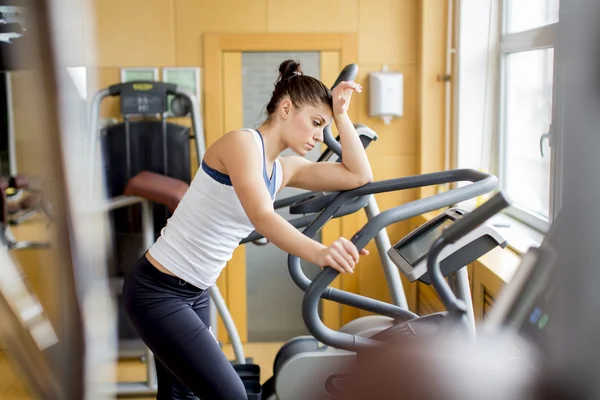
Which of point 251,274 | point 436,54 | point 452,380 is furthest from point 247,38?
point 452,380

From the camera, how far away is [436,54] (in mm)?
3633

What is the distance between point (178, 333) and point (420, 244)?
584mm

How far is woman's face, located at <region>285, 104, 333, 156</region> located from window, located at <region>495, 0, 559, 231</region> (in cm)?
126

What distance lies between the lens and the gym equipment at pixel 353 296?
139 centimetres

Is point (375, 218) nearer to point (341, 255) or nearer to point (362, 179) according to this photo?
point (341, 255)

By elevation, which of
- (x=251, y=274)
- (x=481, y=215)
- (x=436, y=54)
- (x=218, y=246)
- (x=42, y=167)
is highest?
(x=436, y=54)

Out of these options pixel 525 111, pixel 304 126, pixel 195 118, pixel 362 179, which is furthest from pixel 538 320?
pixel 195 118

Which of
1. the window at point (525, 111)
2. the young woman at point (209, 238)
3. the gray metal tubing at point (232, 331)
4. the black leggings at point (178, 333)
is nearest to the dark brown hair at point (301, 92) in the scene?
the young woman at point (209, 238)

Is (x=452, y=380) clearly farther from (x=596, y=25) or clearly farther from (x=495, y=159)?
(x=495, y=159)

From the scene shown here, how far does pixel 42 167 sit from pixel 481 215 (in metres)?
0.63

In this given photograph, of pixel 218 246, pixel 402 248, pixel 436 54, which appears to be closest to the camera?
pixel 402 248

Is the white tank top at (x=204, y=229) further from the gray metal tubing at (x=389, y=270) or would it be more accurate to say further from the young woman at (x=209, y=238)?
the gray metal tubing at (x=389, y=270)

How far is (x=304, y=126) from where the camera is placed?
1.64 meters

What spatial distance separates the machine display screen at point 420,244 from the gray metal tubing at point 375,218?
5 cm
